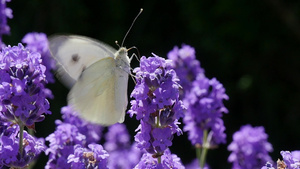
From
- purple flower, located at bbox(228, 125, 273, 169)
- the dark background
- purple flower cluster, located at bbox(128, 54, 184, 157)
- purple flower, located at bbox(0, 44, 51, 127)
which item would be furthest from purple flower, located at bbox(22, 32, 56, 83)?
the dark background

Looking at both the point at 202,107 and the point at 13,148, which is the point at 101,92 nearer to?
the point at 202,107

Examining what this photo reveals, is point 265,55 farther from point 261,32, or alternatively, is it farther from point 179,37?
point 179,37

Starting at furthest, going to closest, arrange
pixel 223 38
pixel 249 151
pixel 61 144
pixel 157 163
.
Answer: pixel 223 38 → pixel 249 151 → pixel 61 144 → pixel 157 163

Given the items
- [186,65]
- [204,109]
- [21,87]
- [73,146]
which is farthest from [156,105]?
[186,65]

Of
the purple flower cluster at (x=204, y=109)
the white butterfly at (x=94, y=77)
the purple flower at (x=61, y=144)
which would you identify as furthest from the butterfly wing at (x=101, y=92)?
the purple flower cluster at (x=204, y=109)

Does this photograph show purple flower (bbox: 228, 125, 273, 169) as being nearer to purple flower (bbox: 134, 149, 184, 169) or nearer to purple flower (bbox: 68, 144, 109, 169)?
purple flower (bbox: 134, 149, 184, 169)

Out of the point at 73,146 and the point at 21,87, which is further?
the point at 73,146

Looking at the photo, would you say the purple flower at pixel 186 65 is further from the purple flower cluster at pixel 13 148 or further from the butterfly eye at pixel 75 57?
the purple flower cluster at pixel 13 148

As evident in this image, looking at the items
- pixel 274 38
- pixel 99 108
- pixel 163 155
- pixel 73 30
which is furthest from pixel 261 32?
pixel 163 155
